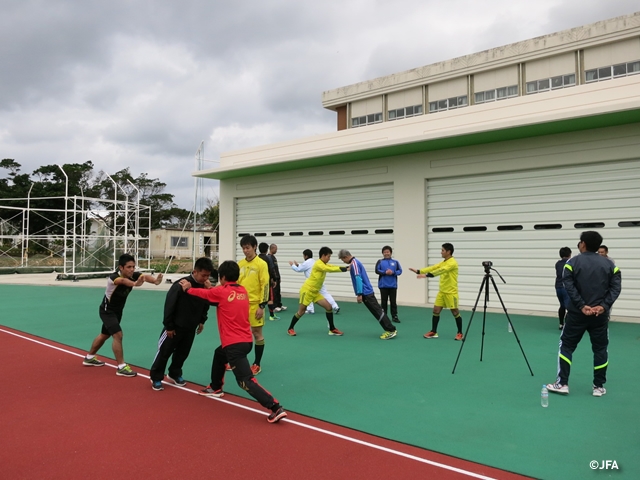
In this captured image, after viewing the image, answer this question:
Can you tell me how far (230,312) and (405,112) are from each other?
38.4 m

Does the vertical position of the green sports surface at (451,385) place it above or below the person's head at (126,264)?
below

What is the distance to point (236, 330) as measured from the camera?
16.4 ft

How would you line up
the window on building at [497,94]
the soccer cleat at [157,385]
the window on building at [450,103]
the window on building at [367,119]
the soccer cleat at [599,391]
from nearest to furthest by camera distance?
the soccer cleat at [599,391] → the soccer cleat at [157,385] → the window on building at [497,94] → the window on building at [450,103] → the window on building at [367,119]

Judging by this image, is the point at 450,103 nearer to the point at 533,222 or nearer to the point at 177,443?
the point at 533,222

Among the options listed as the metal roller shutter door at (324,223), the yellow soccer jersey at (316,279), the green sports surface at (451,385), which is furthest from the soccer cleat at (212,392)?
the metal roller shutter door at (324,223)

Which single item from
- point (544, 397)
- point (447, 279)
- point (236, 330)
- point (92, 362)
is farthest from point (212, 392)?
point (447, 279)

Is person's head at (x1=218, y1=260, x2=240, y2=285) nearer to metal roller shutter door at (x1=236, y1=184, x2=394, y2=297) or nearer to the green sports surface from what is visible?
the green sports surface

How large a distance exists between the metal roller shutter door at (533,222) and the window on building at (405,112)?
90.4 feet

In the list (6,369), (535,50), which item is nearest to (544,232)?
(6,369)

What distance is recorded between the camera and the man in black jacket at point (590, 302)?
5438 millimetres

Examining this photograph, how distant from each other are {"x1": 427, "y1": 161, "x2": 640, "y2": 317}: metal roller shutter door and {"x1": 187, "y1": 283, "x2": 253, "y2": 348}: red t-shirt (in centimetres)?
984

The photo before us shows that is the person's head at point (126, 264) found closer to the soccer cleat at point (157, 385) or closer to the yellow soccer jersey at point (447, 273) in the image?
the soccer cleat at point (157, 385)

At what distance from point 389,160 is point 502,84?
25.9m

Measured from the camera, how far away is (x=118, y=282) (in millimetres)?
6527
